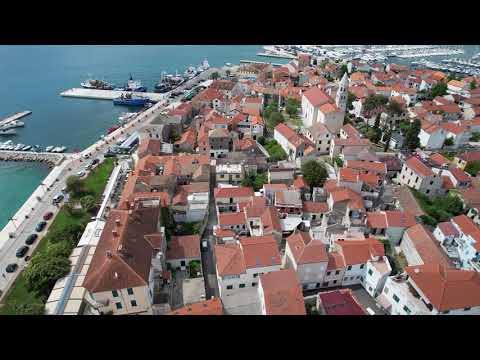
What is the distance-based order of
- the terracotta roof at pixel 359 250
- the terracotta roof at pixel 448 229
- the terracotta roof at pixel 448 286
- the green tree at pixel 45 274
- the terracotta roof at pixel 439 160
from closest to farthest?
the terracotta roof at pixel 448 286 → the terracotta roof at pixel 359 250 → the green tree at pixel 45 274 → the terracotta roof at pixel 448 229 → the terracotta roof at pixel 439 160

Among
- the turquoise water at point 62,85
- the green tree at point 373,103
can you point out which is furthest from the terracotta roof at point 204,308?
the green tree at point 373,103

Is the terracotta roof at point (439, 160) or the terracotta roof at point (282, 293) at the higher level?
the terracotta roof at point (439, 160)

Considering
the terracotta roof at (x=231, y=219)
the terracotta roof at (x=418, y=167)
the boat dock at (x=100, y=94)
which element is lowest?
the terracotta roof at (x=231, y=219)

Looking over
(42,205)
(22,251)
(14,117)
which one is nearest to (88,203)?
(42,205)

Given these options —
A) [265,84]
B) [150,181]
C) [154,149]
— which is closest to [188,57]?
[265,84]

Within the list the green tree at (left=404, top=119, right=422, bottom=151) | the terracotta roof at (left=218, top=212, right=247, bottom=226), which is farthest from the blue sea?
the green tree at (left=404, top=119, right=422, bottom=151)

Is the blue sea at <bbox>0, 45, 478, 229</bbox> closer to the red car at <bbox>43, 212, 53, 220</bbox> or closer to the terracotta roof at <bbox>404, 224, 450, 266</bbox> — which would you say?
the red car at <bbox>43, 212, 53, 220</bbox>

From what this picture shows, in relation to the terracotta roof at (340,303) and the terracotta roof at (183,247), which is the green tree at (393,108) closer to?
the terracotta roof at (340,303)
